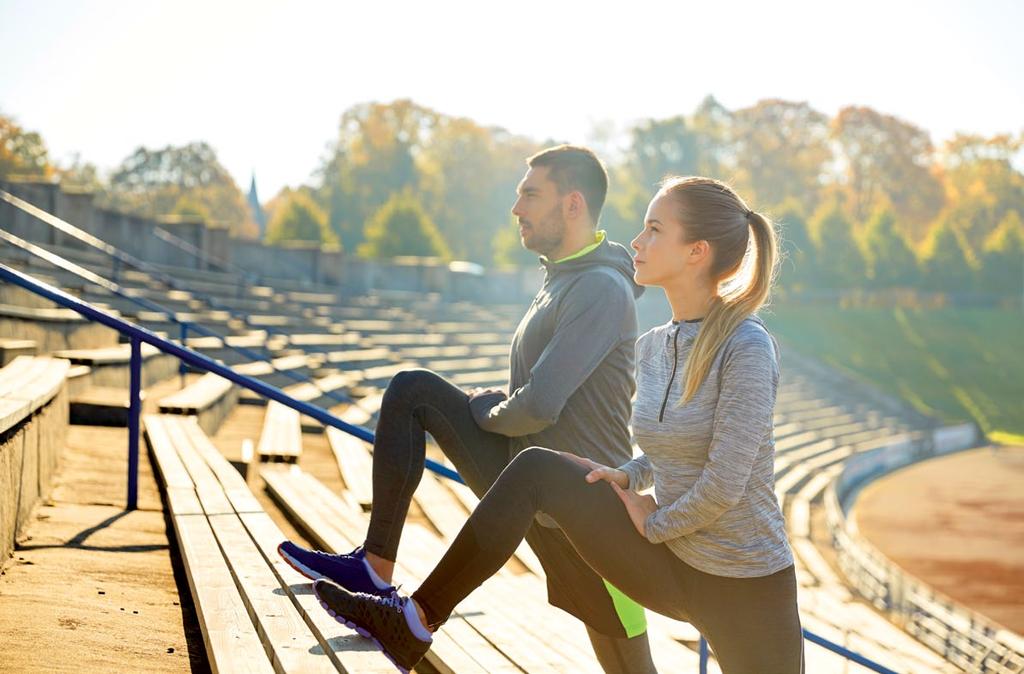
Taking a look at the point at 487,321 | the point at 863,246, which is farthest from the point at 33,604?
the point at 863,246

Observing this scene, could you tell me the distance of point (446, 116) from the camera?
60000 mm

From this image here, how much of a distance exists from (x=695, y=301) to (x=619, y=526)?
0.56 meters

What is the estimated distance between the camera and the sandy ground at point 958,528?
15.9 meters

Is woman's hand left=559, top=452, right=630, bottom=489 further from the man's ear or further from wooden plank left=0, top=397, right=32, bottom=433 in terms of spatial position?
wooden plank left=0, top=397, right=32, bottom=433

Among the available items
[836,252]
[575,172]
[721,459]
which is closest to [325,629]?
[721,459]

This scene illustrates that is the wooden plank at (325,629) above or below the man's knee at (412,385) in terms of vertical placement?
below

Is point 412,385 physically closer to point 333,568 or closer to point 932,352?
point 333,568

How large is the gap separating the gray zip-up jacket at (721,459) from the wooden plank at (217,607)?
3.11 feet

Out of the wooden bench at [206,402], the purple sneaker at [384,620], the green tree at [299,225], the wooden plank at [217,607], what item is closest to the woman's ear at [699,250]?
the purple sneaker at [384,620]

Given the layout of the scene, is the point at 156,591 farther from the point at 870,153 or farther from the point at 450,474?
the point at 870,153

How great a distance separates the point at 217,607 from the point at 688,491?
1252mm

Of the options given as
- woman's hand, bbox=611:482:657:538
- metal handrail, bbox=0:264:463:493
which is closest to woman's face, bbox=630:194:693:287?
woman's hand, bbox=611:482:657:538

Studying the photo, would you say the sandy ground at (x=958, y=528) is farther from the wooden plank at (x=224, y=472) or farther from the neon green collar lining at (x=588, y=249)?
the neon green collar lining at (x=588, y=249)

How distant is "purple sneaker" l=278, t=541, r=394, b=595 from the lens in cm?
282
